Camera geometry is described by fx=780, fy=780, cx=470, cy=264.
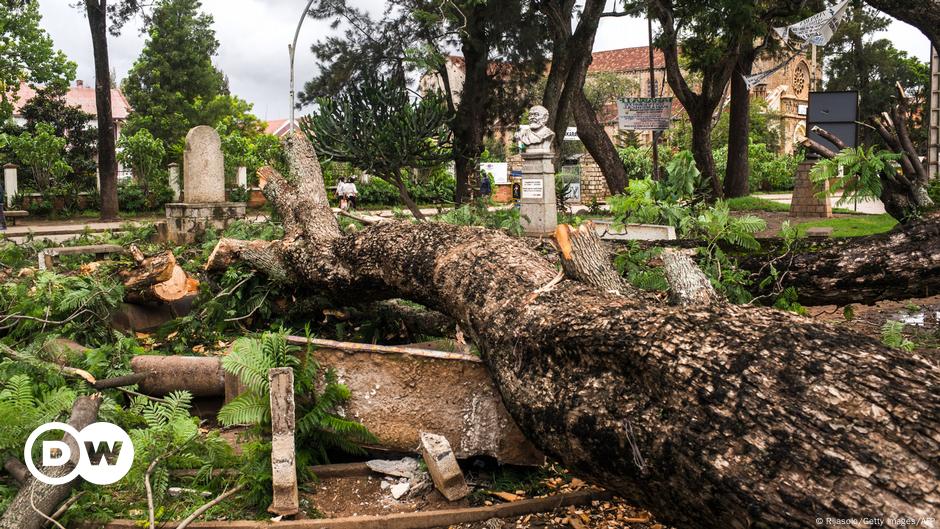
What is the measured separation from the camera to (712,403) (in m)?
2.61

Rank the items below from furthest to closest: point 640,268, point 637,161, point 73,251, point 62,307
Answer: point 637,161 < point 73,251 < point 640,268 < point 62,307

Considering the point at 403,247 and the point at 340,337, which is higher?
the point at 403,247

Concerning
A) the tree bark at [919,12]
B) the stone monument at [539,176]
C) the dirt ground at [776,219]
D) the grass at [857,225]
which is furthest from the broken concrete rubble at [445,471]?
the dirt ground at [776,219]

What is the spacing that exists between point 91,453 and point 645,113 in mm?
16123

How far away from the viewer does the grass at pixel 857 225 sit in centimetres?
1182

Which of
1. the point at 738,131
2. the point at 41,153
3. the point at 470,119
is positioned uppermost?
the point at 470,119

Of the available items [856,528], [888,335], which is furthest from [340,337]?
[856,528]

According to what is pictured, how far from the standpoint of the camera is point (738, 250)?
21.2ft

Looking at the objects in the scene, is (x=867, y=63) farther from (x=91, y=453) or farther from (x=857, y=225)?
(x=91, y=453)

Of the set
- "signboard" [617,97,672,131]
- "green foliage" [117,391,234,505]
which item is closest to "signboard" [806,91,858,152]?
"signboard" [617,97,672,131]

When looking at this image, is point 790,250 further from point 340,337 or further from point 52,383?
point 52,383

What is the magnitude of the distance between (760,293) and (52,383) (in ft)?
15.9

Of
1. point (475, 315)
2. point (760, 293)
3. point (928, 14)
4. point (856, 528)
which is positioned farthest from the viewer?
point (928, 14)

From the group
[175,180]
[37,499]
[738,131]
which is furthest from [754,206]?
[175,180]
